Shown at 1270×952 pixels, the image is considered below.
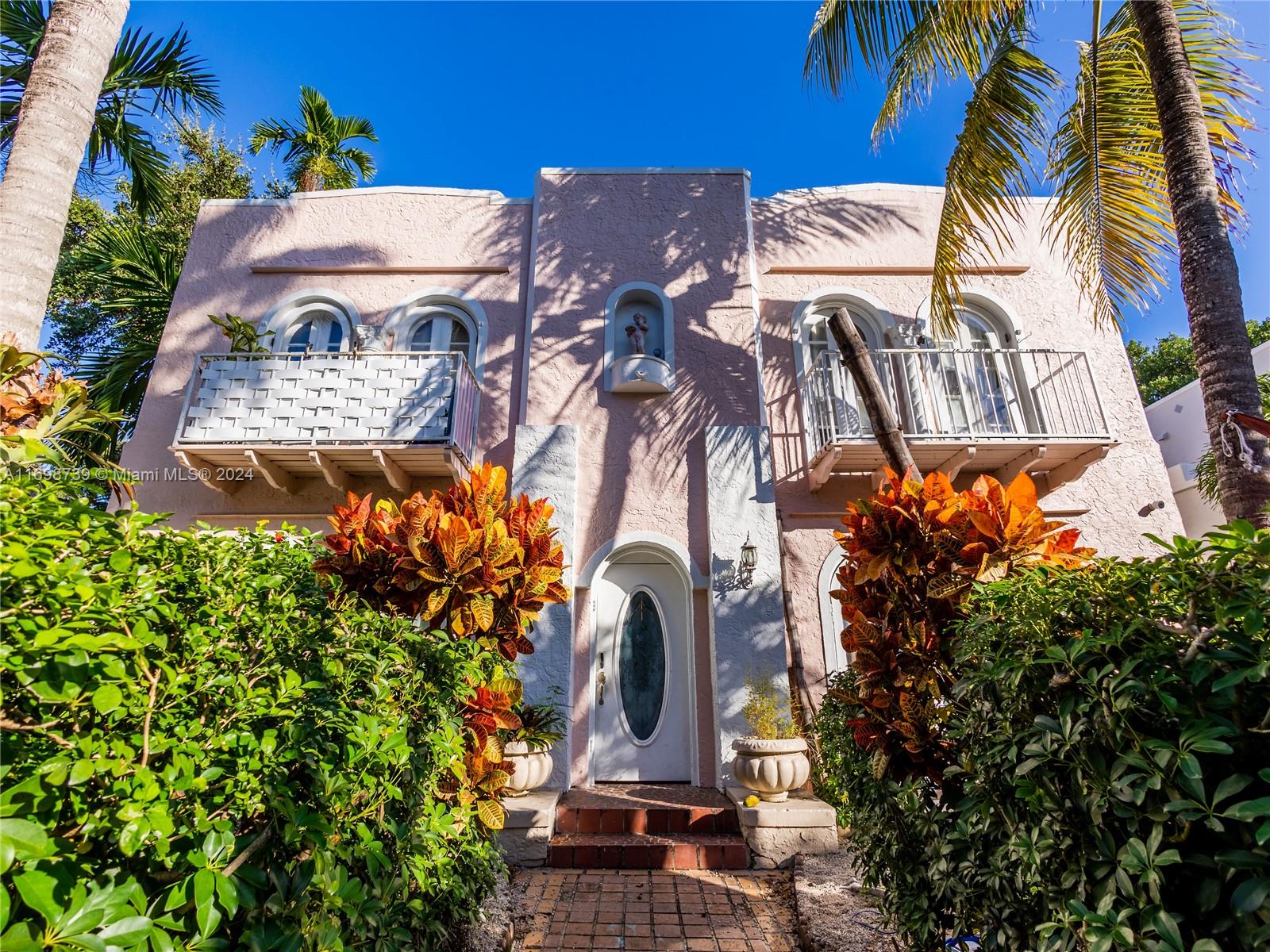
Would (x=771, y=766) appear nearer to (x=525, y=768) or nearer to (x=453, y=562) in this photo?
(x=525, y=768)

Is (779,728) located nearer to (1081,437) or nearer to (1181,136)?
(1081,437)

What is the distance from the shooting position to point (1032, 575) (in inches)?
87.4

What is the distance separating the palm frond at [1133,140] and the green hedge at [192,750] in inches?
287

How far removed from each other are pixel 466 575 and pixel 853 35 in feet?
23.2

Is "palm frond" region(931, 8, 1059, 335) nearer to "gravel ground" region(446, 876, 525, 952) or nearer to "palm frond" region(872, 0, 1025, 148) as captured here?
"palm frond" region(872, 0, 1025, 148)

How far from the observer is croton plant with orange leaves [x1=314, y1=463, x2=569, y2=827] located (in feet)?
10.9

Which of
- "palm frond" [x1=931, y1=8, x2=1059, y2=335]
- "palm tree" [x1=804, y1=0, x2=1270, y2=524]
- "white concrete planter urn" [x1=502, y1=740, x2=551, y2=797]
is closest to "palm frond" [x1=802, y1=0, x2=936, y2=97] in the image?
"palm tree" [x1=804, y1=0, x2=1270, y2=524]

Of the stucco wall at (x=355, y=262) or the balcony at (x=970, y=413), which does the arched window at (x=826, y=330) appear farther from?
the stucco wall at (x=355, y=262)

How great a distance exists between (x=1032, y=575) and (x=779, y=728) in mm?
4678

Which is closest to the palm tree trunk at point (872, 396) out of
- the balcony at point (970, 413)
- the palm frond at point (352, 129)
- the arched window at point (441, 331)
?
the balcony at point (970, 413)

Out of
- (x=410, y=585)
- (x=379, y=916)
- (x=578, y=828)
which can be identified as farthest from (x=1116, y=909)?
(x=578, y=828)

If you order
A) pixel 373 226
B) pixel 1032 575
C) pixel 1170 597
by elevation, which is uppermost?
pixel 373 226

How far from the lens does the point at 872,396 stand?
4855 mm

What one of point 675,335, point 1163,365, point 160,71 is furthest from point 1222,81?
point 1163,365
